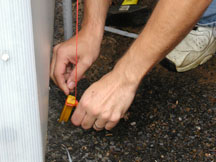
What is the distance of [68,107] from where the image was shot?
4.05 ft

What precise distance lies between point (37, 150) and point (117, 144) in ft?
1.51

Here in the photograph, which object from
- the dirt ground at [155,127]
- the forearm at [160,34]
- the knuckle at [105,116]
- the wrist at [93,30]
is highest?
the forearm at [160,34]

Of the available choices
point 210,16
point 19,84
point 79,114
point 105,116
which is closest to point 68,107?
point 79,114

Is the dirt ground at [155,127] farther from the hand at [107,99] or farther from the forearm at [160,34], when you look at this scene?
the forearm at [160,34]

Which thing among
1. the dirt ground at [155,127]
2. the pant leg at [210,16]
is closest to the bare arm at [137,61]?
the dirt ground at [155,127]

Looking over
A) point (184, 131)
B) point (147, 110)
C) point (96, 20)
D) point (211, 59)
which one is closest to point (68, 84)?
point (96, 20)

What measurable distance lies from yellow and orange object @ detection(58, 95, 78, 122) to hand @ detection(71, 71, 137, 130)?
113 millimetres

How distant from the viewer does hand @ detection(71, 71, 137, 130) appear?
1.03 m

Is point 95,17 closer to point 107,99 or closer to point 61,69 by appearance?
point 61,69

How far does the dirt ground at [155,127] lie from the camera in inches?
48.8

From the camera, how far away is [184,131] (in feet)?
4.47

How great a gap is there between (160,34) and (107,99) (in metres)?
0.28

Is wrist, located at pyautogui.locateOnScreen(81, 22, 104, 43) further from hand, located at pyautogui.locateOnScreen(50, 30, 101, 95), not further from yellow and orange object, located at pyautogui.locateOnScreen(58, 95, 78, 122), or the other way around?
yellow and orange object, located at pyautogui.locateOnScreen(58, 95, 78, 122)

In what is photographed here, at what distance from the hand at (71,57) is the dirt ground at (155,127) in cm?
19
